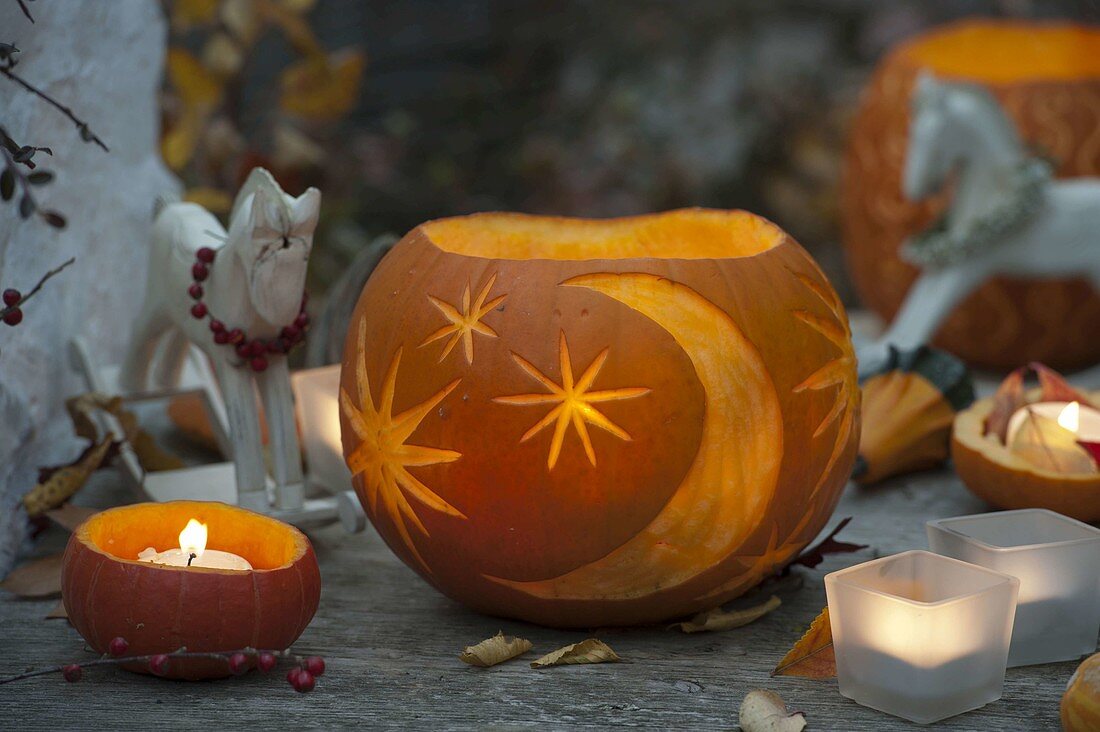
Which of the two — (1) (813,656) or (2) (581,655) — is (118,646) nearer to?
(2) (581,655)

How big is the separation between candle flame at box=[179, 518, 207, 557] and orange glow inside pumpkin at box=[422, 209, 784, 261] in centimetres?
53

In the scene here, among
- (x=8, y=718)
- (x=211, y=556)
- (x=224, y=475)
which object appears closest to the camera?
(x=8, y=718)

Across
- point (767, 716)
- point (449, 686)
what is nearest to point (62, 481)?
point (449, 686)

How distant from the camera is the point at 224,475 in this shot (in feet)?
6.81

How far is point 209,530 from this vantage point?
60.6 inches

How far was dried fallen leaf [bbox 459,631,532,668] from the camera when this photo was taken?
4.89 feet

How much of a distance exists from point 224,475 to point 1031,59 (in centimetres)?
240

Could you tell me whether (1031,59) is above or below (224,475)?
above

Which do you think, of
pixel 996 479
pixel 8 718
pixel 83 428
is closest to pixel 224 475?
pixel 83 428

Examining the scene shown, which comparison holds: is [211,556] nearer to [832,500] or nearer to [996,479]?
[832,500]

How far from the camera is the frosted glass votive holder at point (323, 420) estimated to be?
6.60 ft

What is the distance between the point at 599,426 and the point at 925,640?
1.36 feet

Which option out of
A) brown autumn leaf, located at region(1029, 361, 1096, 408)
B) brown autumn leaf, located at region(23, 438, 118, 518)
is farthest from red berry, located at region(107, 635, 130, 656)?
brown autumn leaf, located at region(1029, 361, 1096, 408)

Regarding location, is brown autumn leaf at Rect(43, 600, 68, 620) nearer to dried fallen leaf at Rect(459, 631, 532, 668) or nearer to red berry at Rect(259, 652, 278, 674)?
red berry at Rect(259, 652, 278, 674)
